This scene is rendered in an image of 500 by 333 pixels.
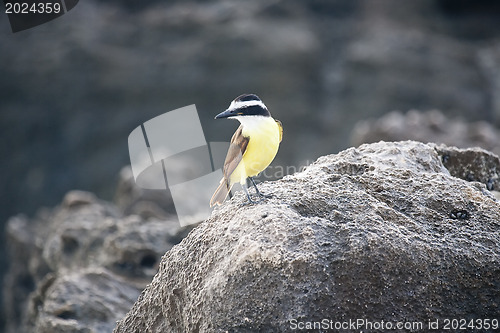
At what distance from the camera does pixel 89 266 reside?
845cm

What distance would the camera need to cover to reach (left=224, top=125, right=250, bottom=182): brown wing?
471 centimetres

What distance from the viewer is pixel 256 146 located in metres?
4.66

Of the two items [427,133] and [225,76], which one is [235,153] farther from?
[225,76]

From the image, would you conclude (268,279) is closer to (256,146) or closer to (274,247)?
(274,247)

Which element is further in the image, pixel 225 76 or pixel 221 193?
pixel 225 76

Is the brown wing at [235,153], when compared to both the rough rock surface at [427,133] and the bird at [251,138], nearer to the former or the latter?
the bird at [251,138]

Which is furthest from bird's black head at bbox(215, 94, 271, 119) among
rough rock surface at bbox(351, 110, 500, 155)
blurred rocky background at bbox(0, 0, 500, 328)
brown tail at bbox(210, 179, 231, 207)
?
blurred rocky background at bbox(0, 0, 500, 328)

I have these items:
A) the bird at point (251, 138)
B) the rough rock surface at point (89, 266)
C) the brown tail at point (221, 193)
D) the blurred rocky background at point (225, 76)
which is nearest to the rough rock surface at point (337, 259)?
the bird at point (251, 138)

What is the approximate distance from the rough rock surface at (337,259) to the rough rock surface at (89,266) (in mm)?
2300

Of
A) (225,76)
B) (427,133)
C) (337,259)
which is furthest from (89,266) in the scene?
(225,76)

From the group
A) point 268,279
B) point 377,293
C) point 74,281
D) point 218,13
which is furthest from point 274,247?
point 218,13

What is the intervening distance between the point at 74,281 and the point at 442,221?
4248mm

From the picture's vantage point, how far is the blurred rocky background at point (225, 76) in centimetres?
2225

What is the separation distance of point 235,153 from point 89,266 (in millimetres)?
4605
